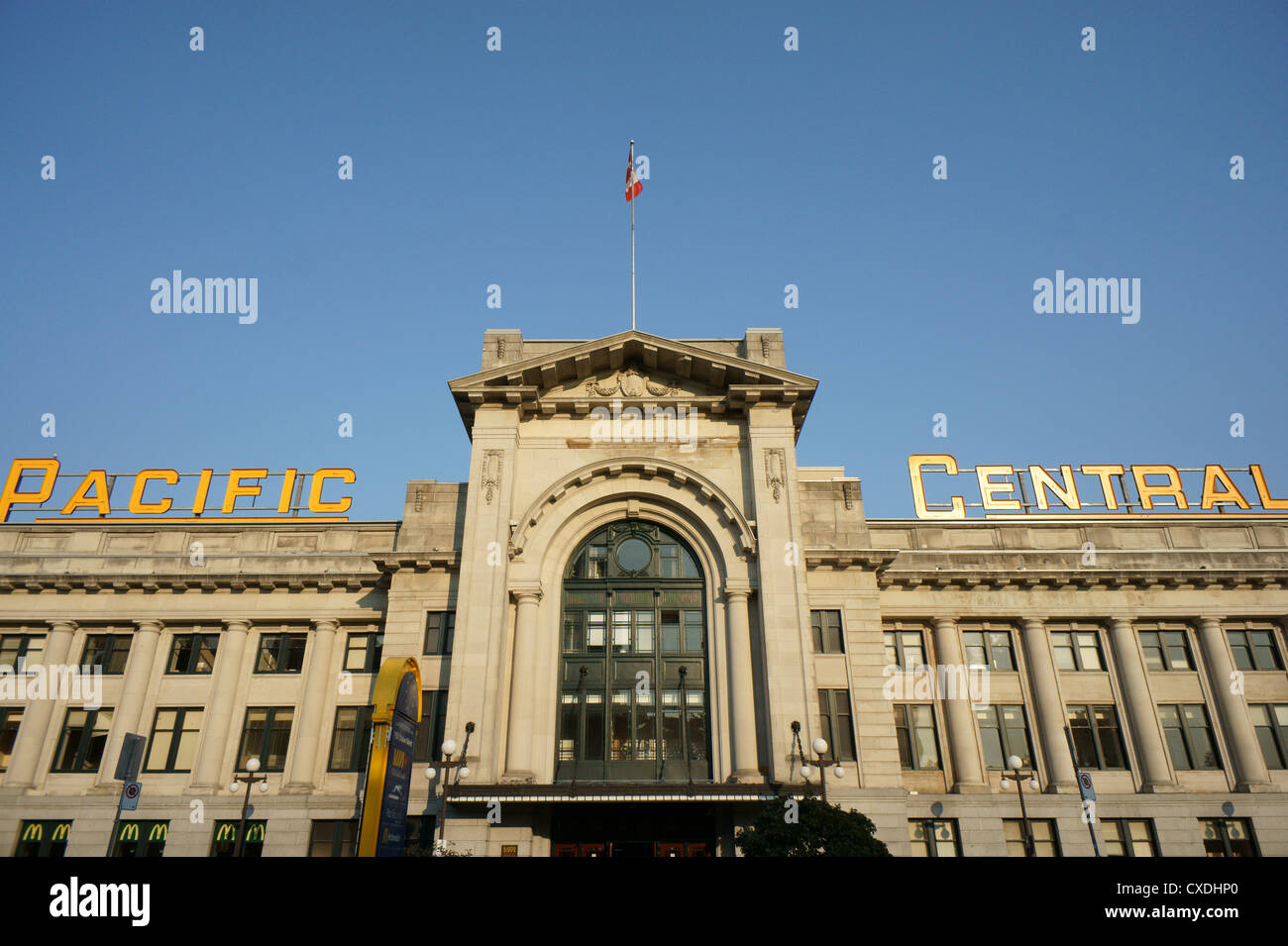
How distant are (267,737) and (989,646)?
106 feet

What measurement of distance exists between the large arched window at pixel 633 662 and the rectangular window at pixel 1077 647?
16.8m

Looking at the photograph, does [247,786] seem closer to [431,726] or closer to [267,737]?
[267,737]

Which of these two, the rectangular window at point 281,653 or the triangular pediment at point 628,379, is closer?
the triangular pediment at point 628,379

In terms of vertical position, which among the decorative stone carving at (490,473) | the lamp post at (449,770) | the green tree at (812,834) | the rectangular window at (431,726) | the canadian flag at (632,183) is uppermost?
the canadian flag at (632,183)

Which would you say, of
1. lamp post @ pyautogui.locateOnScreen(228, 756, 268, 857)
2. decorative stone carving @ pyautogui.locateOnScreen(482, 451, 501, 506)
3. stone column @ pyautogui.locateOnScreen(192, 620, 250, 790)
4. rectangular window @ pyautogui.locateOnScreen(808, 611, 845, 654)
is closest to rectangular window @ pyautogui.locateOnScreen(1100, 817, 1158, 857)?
rectangular window @ pyautogui.locateOnScreen(808, 611, 845, 654)

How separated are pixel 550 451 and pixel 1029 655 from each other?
2338cm

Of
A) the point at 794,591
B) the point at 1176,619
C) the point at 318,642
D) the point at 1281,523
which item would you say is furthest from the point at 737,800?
the point at 1281,523

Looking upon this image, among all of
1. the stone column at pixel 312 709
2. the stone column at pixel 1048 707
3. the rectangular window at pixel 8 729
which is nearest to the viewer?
the stone column at pixel 312 709

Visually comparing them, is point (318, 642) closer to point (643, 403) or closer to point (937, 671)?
point (643, 403)

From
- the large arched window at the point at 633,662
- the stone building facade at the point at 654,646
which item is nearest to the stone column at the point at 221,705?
the stone building facade at the point at 654,646

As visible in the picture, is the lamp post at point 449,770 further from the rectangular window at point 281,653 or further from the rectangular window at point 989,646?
the rectangular window at point 989,646

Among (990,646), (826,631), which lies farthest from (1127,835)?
(826,631)

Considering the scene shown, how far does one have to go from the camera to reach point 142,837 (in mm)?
32781

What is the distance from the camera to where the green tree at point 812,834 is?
76.4 ft
